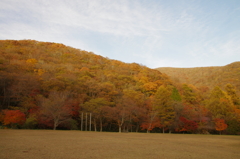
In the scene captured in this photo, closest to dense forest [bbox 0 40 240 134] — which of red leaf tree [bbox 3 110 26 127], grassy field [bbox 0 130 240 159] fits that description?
red leaf tree [bbox 3 110 26 127]

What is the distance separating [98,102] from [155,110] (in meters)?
12.3

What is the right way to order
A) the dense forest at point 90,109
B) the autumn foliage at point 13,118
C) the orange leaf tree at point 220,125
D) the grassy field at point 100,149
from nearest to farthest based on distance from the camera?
the grassy field at point 100,149 → the autumn foliage at point 13,118 → the dense forest at point 90,109 → the orange leaf tree at point 220,125

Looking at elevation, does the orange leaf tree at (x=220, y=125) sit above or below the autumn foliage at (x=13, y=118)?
below

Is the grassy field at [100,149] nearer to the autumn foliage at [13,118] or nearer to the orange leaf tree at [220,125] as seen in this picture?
the autumn foliage at [13,118]

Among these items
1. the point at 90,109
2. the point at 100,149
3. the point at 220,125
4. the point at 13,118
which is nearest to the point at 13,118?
the point at 13,118

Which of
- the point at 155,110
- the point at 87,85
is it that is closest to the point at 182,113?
the point at 155,110

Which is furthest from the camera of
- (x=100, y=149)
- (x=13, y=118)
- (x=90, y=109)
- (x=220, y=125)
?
(x=220, y=125)

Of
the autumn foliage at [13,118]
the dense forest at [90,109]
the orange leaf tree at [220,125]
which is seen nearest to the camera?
the autumn foliage at [13,118]

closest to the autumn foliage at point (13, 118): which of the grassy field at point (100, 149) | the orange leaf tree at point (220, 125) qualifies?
the grassy field at point (100, 149)

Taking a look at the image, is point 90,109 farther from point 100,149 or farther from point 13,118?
point 100,149

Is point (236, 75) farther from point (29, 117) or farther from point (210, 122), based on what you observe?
point (29, 117)

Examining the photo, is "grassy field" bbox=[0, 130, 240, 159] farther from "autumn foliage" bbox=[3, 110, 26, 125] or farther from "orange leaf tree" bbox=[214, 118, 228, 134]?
"orange leaf tree" bbox=[214, 118, 228, 134]

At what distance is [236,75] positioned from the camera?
8319cm

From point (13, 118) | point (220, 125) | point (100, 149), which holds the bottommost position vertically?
point (220, 125)
